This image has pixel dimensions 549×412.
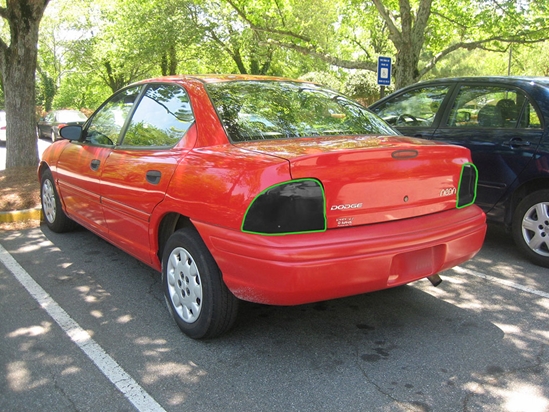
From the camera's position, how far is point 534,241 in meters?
4.77

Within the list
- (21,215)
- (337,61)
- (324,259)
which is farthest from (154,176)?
(337,61)

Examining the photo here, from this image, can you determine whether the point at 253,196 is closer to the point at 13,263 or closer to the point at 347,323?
the point at 347,323

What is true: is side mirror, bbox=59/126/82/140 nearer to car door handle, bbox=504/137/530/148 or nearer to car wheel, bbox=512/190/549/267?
car door handle, bbox=504/137/530/148

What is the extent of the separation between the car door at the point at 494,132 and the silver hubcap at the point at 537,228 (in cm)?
29

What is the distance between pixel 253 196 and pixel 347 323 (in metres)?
1.30

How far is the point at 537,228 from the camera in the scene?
15.5 ft

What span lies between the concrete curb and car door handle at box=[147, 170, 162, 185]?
11.7ft

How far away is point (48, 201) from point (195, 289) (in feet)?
11.2

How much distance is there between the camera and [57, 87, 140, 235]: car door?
443 centimetres

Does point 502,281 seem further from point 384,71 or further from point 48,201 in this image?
point 384,71

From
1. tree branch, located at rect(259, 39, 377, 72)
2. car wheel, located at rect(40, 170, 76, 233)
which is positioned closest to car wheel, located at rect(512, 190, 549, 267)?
car wheel, located at rect(40, 170, 76, 233)

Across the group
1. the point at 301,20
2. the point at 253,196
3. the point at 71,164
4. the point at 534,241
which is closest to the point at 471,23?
the point at 301,20

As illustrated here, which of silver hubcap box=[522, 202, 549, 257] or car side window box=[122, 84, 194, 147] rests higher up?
car side window box=[122, 84, 194, 147]

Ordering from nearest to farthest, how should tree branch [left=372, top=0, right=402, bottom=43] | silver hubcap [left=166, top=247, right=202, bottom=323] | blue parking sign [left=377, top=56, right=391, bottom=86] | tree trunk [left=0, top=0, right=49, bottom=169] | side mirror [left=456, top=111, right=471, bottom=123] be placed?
silver hubcap [left=166, top=247, right=202, bottom=323] → side mirror [left=456, top=111, right=471, bottom=123] → tree trunk [left=0, top=0, right=49, bottom=169] → blue parking sign [left=377, top=56, right=391, bottom=86] → tree branch [left=372, top=0, right=402, bottom=43]
